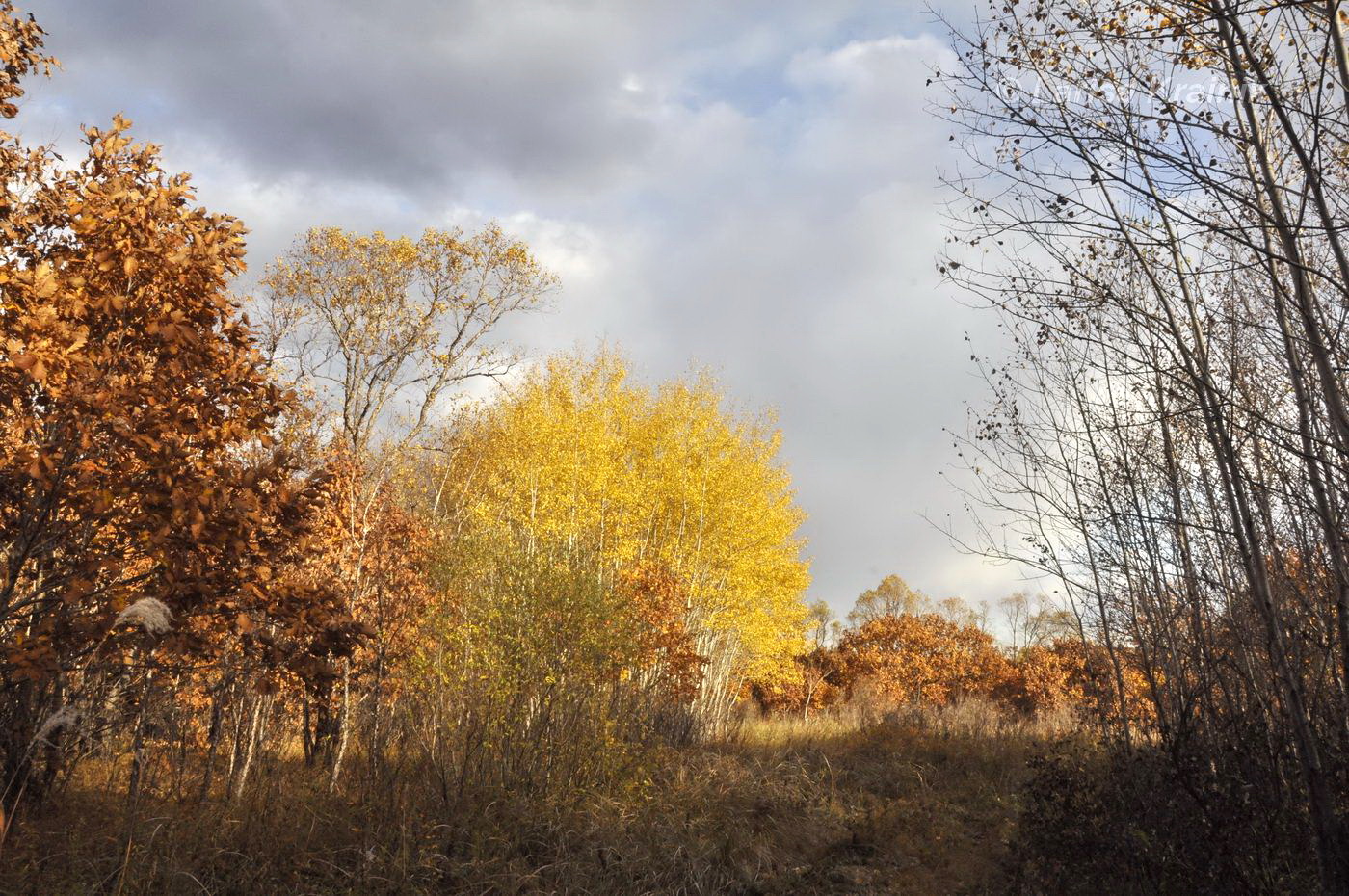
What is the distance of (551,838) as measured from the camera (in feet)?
22.7

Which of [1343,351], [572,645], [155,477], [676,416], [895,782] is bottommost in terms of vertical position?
[895,782]

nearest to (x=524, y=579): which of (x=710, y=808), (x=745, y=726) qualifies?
(x=710, y=808)

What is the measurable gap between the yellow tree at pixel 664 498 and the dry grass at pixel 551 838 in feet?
14.1

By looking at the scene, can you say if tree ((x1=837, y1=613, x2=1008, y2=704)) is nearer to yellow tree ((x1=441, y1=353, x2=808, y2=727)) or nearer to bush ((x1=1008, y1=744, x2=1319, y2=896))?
yellow tree ((x1=441, y1=353, x2=808, y2=727))

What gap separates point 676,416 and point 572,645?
8940 millimetres

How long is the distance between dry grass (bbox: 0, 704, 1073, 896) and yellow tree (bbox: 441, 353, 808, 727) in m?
4.30

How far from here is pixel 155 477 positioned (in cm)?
416

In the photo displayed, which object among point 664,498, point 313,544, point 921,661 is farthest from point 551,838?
point 921,661

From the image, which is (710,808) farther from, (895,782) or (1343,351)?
(1343,351)

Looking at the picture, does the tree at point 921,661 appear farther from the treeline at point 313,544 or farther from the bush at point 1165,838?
the bush at point 1165,838

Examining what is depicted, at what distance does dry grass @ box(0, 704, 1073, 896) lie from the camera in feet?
18.3

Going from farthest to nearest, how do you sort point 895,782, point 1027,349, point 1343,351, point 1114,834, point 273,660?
point 895,782 → point 1027,349 → point 1114,834 → point 273,660 → point 1343,351

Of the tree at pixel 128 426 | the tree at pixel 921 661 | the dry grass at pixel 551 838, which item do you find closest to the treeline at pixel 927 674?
the tree at pixel 921 661

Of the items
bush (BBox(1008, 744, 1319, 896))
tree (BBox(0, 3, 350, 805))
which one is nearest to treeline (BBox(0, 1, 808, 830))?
tree (BBox(0, 3, 350, 805))
